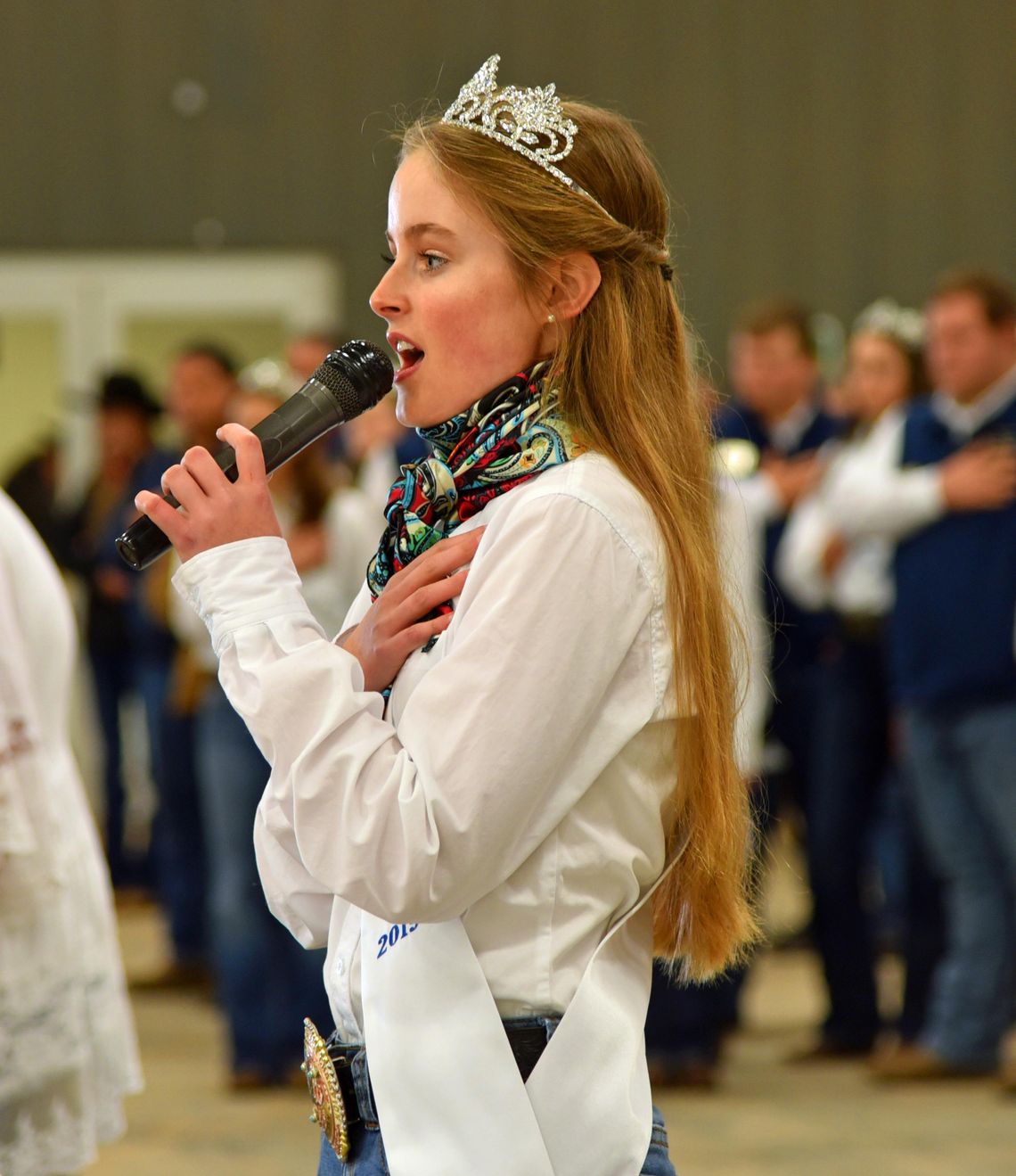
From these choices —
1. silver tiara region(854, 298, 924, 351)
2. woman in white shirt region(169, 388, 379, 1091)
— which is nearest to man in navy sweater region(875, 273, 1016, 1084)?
silver tiara region(854, 298, 924, 351)

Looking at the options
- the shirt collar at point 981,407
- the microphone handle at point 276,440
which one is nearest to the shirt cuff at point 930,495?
the shirt collar at point 981,407

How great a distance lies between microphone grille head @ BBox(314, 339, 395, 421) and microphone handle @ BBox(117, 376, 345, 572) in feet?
0.03

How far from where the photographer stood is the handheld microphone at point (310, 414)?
57.0 inches

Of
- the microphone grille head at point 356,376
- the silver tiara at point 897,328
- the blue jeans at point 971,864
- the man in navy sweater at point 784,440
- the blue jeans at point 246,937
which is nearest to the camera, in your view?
the microphone grille head at point 356,376

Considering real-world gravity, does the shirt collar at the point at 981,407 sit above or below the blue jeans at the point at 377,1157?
above

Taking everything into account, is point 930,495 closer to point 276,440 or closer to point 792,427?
point 792,427

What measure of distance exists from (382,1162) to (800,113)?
727cm

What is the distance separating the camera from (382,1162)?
1.40 meters

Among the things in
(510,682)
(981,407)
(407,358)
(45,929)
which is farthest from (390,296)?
(981,407)

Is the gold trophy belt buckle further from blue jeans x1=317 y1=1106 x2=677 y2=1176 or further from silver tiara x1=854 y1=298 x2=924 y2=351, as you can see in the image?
silver tiara x1=854 y1=298 x2=924 y2=351

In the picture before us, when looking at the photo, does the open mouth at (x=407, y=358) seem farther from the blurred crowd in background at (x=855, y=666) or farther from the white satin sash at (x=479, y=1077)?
the blurred crowd in background at (x=855, y=666)

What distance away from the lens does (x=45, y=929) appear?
2389 mm

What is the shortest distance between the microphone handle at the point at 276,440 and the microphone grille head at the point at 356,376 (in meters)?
0.01

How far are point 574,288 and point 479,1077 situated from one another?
2.06 feet
